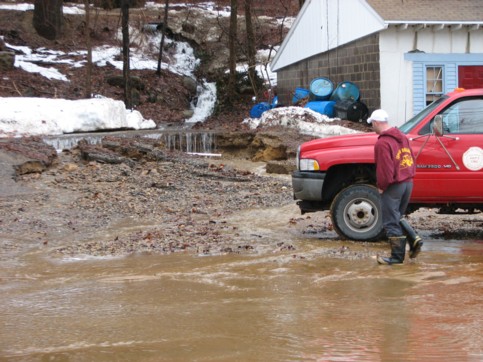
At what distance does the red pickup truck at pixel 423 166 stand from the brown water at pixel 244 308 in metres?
0.67

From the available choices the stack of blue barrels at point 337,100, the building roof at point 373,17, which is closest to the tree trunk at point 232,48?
the building roof at point 373,17

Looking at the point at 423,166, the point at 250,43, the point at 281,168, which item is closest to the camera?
the point at 423,166

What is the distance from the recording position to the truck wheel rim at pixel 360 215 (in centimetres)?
973

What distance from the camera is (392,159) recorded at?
26.8 ft

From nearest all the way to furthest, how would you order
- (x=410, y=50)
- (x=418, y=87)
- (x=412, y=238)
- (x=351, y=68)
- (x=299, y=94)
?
(x=412, y=238)
(x=410, y=50)
(x=418, y=87)
(x=351, y=68)
(x=299, y=94)

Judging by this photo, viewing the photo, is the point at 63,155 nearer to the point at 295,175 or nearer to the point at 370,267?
the point at 295,175

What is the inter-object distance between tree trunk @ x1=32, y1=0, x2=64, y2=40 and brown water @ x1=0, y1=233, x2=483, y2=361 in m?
29.7

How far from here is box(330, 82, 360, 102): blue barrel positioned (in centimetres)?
2469

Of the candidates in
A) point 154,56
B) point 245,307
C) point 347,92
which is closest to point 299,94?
point 347,92

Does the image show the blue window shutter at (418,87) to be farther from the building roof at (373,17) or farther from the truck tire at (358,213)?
the truck tire at (358,213)

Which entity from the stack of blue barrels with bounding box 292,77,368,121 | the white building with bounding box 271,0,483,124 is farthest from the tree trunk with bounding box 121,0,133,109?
the white building with bounding box 271,0,483,124

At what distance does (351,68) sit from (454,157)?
53.6 ft

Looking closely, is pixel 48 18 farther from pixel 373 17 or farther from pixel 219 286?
pixel 219 286

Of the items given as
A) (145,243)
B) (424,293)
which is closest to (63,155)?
(145,243)
